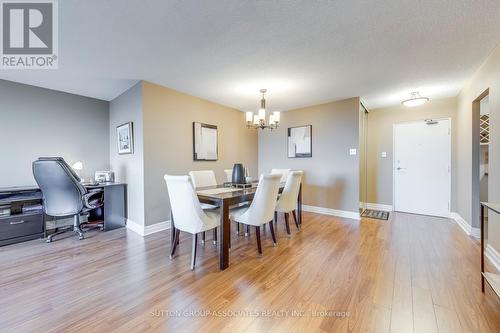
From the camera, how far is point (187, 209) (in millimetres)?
2088

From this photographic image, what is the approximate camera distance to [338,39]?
2.01 metres

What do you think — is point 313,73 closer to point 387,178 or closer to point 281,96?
point 281,96

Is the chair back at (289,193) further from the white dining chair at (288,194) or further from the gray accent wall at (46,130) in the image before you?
the gray accent wall at (46,130)

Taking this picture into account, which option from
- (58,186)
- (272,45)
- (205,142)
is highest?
(272,45)

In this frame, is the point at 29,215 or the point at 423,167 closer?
the point at 29,215

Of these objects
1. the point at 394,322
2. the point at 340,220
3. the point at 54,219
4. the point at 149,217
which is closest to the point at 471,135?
the point at 340,220

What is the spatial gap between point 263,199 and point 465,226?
3.34 metres

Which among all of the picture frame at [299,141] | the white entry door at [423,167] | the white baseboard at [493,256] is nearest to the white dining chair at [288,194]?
the picture frame at [299,141]

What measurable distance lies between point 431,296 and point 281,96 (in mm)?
3269

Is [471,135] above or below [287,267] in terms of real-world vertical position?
above

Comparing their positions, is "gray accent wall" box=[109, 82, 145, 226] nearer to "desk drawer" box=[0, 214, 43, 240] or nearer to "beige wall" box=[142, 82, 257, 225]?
"beige wall" box=[142, 82, 257, 225]

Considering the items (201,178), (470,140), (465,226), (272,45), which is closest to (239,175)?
(201,178)

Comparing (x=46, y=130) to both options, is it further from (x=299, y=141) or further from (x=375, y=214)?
(x=375, y=214)

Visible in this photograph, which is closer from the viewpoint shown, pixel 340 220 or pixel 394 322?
pixel 394 322
